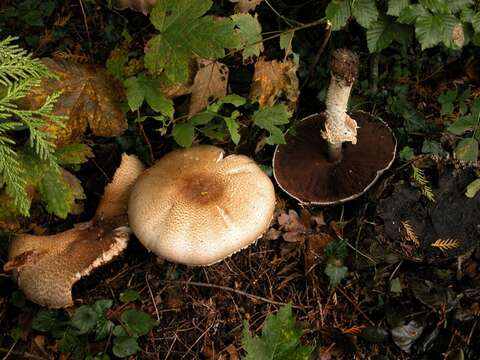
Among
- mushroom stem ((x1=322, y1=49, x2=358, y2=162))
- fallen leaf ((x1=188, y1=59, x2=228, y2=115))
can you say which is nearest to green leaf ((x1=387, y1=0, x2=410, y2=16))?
mushroom stem ((x1=322, y1=49, x2=358, y2=162))

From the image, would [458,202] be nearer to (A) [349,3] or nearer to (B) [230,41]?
(A) [349,3]

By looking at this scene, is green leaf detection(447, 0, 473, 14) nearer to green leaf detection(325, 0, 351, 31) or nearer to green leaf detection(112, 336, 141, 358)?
green leaf detection(325, 0, 351, 31)

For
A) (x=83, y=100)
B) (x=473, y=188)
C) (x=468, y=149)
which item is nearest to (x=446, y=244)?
(x=473, y=188)

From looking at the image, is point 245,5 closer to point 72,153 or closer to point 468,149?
point 72,153

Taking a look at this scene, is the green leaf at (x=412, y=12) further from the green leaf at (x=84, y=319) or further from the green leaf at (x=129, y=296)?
the green leaf at (x=84, y=319)

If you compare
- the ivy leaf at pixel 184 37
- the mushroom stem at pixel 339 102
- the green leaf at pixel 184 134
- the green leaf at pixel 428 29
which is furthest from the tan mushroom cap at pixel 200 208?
the green leaf at pixel 428 29

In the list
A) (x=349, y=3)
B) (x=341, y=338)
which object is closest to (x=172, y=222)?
(x=341, y=338)
